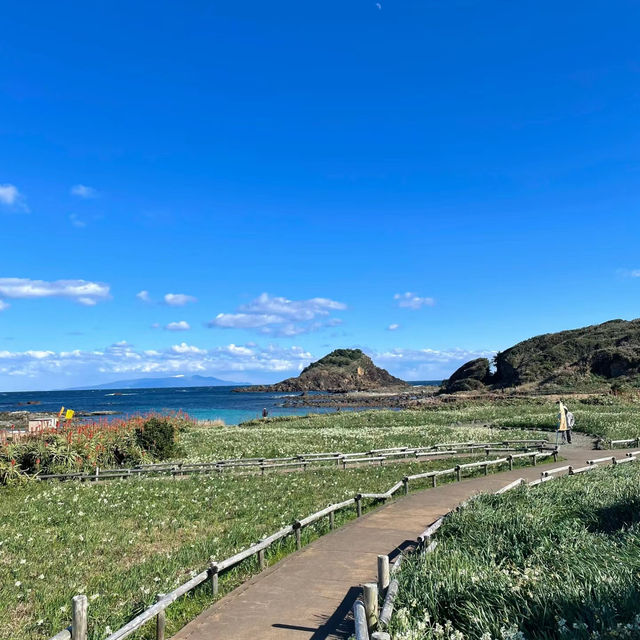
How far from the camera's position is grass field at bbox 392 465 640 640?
6.26 meters

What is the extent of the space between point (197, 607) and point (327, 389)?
19075cm

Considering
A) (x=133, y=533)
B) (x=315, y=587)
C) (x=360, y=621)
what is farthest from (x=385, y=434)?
(x=360, y=621)

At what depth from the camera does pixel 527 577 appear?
7363 mm

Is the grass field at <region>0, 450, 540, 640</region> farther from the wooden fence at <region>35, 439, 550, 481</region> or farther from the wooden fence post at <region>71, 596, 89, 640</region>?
the wooden fence post at <region>71, 596, 89, 640</region>

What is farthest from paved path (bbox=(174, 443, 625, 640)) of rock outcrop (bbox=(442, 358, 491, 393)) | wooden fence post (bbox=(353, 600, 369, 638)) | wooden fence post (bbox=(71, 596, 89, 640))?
rock outcrop (bbox=(442, 358, 491, 393))

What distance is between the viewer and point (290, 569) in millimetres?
10367

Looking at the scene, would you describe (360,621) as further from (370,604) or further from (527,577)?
(527,577)

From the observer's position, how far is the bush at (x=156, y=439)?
27.8m

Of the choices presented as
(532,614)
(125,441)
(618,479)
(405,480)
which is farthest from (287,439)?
(532,614)

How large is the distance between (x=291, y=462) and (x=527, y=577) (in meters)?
18.9

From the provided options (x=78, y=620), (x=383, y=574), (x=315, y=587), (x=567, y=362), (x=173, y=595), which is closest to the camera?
(x=78, y=620)

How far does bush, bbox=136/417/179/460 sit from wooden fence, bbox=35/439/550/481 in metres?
3.11

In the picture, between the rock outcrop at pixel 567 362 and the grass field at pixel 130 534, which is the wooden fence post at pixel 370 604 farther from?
the rock outcrop at pixel 567 362

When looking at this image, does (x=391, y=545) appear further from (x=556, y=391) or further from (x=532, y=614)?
(x=556, y=391)
